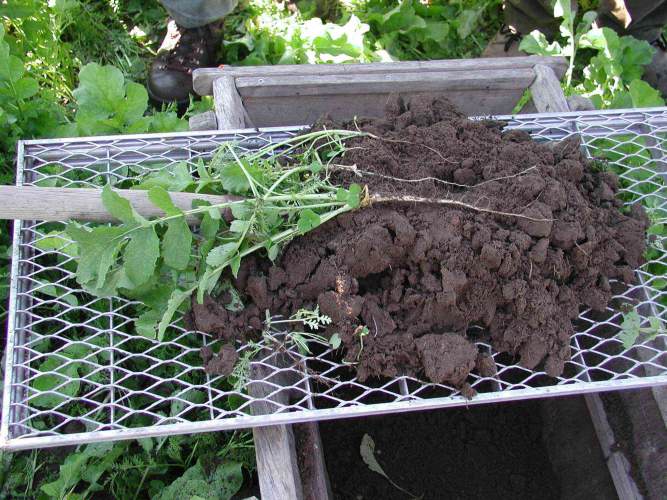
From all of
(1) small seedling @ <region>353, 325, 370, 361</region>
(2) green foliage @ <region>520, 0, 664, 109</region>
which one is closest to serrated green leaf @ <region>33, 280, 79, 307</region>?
(1) small seedling @ <region>353, 325, 370, 361</region>

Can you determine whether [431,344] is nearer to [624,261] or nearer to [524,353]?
[524,353]

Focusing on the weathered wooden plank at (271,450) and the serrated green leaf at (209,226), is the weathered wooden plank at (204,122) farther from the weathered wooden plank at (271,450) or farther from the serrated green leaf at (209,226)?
the weathered wooden plank at (271,450)

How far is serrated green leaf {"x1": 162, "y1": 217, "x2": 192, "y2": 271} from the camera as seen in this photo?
140 centimetres

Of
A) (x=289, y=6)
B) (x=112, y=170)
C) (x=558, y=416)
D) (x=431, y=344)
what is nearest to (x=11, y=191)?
(x=112, y=170)

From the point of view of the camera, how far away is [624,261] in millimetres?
1624

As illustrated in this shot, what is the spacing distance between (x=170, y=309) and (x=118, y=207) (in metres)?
0.24

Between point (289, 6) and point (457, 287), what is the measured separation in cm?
213

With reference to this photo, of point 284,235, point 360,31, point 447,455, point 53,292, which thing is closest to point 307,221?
point 284,235

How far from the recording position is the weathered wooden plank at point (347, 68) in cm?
203

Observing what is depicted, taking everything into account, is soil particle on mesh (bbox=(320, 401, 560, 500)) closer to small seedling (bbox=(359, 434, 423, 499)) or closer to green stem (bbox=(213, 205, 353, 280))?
small seedling (bbox=(359, 434, 423, 499))

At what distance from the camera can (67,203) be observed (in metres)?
1.44

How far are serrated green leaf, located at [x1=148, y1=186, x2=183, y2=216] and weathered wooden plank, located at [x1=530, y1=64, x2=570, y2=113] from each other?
1282 mm

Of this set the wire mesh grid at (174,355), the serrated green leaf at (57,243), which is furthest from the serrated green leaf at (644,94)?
the serrated green leaf at (57,243)

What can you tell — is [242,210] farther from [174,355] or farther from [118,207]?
[174,355]
